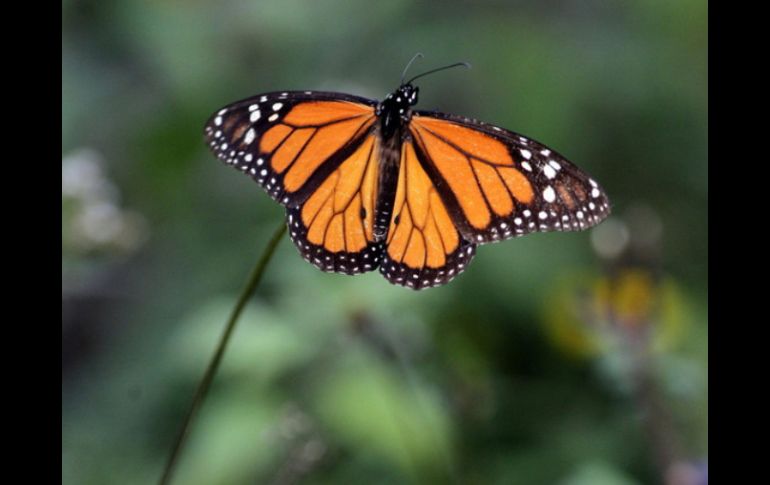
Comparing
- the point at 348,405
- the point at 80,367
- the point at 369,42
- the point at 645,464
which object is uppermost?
the point at 369,42

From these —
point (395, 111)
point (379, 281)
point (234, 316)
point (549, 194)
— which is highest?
point (379, 281)

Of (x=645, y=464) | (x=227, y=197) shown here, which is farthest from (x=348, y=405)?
(x=227, y=197)

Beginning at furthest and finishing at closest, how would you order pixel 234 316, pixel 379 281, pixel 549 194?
pixel 379 281
pixel 549 194
pixel 234 316

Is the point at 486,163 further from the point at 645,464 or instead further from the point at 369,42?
the point at 369,42

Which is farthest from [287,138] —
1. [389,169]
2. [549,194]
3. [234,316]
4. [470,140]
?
[234,316]

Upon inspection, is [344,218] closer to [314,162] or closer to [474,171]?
[314,162]

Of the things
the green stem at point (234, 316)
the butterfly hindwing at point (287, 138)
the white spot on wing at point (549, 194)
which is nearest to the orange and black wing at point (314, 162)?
the butterfly hindwing at point (287, 138)

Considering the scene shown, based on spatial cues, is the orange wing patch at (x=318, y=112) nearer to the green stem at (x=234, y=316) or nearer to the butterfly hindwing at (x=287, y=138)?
the butterfly hindwing at (x=287, y=138)
